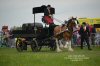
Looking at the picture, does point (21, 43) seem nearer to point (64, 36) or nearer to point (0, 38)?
point (64, 36)

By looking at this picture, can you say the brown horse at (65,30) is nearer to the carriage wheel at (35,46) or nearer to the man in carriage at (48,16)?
the man in carriage at (48,16)

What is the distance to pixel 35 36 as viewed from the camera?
21984mm

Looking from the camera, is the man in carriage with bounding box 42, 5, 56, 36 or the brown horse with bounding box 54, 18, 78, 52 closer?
the man in carriage with bounding box 42, 5, 56, 36

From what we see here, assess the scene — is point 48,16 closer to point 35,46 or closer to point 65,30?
point 65,30

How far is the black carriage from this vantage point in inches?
854

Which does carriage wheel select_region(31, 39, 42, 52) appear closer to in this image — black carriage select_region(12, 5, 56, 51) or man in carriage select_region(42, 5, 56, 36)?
black carriage select_region(12, 5, 56, 51)

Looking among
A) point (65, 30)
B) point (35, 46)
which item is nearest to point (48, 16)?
point (65, 30)

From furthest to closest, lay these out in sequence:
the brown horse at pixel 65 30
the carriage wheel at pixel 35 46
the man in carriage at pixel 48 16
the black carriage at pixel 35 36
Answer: the black carriage at pixel 35 36 → the carriage wheel at pixel 35 46 → the brown horse at pixel 65 30 → the man in carriage at pixel 48 16

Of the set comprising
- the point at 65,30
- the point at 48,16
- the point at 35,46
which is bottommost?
the point at 35,46

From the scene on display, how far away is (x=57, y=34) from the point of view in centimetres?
2147

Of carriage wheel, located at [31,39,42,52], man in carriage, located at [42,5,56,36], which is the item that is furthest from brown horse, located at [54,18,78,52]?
carriage wheel, located at [31,39,42,52]

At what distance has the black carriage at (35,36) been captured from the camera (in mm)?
21688

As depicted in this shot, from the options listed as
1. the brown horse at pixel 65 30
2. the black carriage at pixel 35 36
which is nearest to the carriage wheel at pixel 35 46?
the black carriage at pixel 35 36

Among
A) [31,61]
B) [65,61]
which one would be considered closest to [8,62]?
[31,61]
